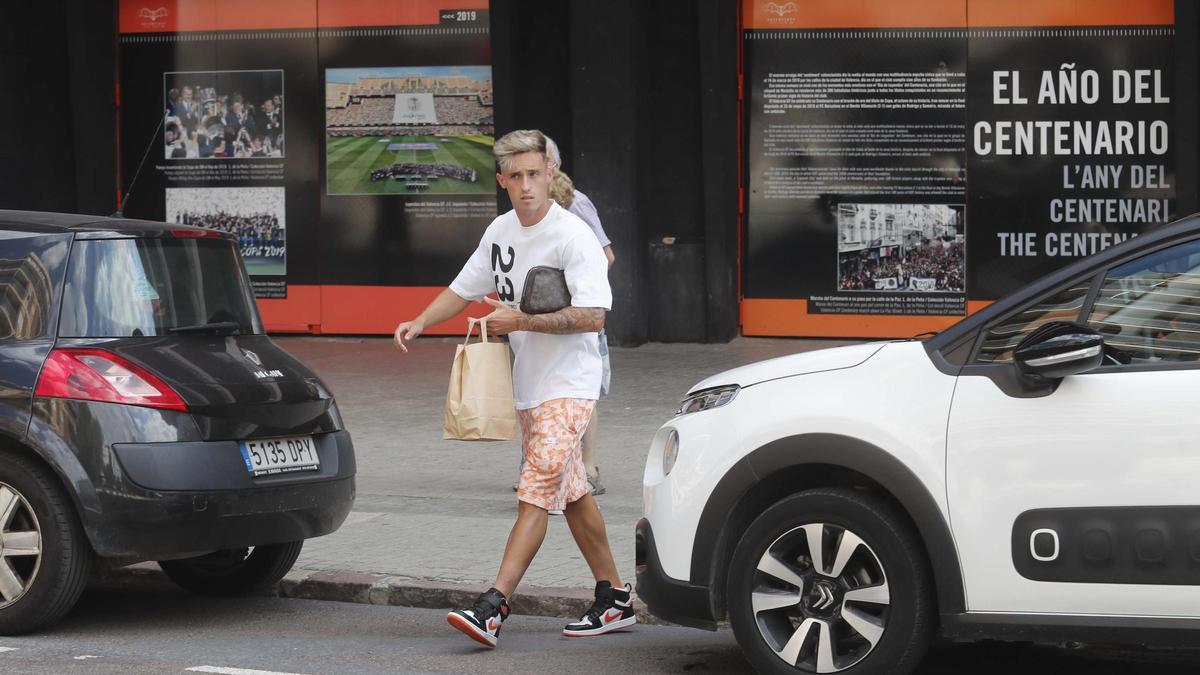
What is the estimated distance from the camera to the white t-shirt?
626 cm

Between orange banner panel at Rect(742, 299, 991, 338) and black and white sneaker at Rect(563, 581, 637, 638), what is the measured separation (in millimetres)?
9525

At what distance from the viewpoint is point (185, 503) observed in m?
6.32

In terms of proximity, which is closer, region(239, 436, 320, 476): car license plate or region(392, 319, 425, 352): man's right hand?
region(392, 319, 425, 352): man's right hand

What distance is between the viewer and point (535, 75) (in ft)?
53.2

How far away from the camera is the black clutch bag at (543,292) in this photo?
6.17 metres

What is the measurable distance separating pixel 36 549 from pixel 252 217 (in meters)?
10.8

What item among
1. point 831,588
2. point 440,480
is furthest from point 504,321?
point 440,480

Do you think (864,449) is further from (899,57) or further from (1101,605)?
(899,57)

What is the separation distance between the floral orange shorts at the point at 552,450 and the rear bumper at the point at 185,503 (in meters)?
1.05

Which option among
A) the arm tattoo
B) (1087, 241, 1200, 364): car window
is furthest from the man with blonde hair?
(1087, 241, 1200, 364): car window

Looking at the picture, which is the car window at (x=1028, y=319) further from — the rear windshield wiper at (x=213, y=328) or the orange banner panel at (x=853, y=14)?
the orange banner panel at (x=853, y=14)

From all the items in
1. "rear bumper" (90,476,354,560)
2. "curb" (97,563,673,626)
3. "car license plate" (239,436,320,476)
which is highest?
"car license plate" (239,436,320,476)

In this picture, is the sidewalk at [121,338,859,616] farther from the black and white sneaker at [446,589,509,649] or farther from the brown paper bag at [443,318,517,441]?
the brown paper bag at [443,318,517,441]

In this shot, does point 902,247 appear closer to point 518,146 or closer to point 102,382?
point 518,146
